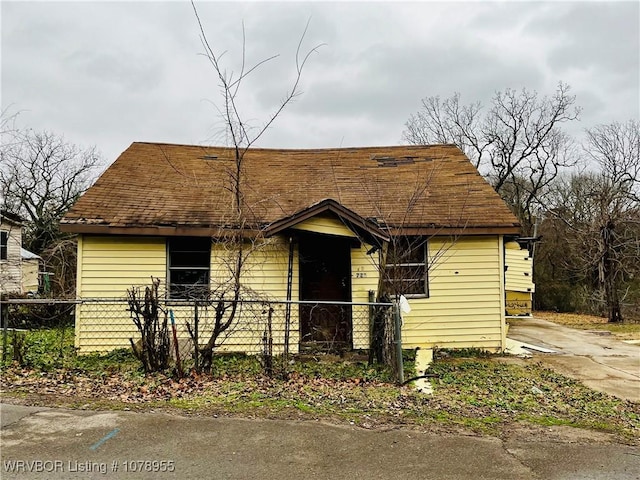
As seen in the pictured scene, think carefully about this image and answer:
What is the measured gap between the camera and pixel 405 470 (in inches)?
147

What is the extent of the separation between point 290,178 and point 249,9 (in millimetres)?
5515

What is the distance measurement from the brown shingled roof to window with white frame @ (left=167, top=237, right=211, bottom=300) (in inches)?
18.3

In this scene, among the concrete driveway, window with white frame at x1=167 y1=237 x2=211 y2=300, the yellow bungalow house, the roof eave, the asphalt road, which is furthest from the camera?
window with white frame at x1=167 y1=237 x2=211 y2=300

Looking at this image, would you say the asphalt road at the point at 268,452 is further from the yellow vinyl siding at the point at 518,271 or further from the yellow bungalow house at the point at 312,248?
the yellow vinyl siding at the point at 518,271

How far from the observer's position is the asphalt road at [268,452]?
3.65 metres

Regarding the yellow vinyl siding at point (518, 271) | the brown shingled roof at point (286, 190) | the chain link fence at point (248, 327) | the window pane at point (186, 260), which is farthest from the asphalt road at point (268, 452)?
the yellow vinyl siding at point (518, 271)

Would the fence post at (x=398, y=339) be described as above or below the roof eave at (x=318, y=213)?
below

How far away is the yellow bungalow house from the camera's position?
29.6ft

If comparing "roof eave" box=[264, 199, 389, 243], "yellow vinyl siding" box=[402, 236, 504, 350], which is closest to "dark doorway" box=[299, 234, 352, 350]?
"roof eave" box=[264, 199, 389, 243]

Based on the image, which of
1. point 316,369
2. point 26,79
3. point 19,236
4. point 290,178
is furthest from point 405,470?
point 19,236

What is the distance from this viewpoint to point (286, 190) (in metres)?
11.3

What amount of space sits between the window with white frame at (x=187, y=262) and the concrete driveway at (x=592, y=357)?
6.97 metres

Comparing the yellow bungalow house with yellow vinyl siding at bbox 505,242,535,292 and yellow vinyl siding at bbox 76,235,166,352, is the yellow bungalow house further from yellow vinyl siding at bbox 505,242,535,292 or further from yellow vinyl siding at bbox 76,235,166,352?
yellow vinyl siding at bbox 505,242,535,292

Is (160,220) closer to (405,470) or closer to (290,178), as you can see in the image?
(290,178)
